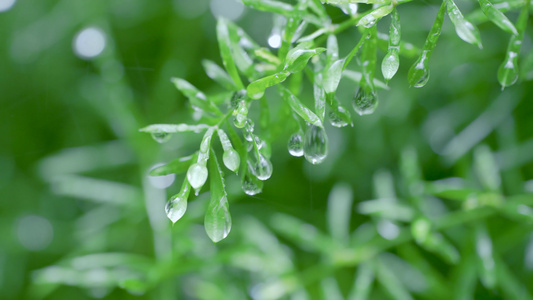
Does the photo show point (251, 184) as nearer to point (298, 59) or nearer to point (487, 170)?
point (298, 59)

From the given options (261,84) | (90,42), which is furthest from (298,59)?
(90,42)

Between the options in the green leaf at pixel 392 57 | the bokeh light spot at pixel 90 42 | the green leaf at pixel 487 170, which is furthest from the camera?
the bokeh light spot at pixel 90 42

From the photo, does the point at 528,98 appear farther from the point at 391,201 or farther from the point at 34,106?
the point at 34,106

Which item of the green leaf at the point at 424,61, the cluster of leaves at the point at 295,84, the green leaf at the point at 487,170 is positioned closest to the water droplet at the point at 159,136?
the cluster of leaves at the point at 295,84

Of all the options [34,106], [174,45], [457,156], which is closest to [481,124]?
[457,156]

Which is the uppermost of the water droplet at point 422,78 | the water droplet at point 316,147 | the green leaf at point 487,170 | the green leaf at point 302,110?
the water droplet at point 422,78

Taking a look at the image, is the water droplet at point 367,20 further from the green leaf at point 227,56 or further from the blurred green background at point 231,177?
the blurred green background at point 231,177
